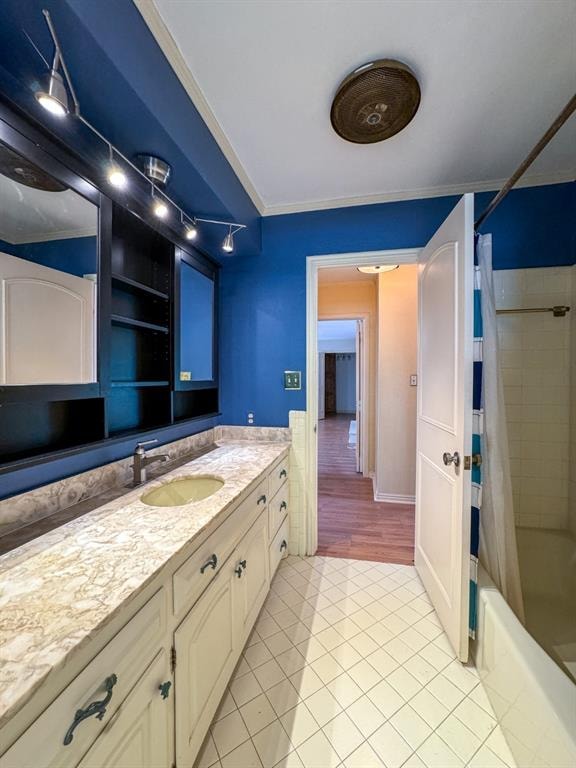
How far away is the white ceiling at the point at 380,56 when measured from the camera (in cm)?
100

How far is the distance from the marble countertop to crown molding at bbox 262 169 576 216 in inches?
73.9

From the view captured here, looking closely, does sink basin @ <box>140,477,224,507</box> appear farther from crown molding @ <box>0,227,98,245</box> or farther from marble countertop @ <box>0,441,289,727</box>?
crown molding @ <box>0,227,98,245</box>

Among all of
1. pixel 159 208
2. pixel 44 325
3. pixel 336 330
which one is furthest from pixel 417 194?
pixel 336 330

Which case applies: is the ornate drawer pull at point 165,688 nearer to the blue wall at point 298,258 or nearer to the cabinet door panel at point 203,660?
the cabinet door panel at point 203,660

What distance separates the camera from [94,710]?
586mm

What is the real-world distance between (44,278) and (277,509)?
62.3 inches

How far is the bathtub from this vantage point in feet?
2.78

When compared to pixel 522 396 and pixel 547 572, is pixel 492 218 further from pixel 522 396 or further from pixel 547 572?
pixel 547 572

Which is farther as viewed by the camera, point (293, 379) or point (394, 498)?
point (394, 498)

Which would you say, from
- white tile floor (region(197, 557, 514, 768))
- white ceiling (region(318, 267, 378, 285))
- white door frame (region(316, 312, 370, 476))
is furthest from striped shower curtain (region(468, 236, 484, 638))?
white door frame (region(316, 312, 370, 476))

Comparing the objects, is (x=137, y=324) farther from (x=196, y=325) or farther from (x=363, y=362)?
(x=363, y=362)

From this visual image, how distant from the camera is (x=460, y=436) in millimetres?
1396

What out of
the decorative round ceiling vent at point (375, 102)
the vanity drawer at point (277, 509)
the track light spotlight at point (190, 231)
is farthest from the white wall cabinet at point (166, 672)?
the decorative round ceiling vent at point (375, 102)

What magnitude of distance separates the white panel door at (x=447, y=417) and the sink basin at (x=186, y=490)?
44.0 inches
